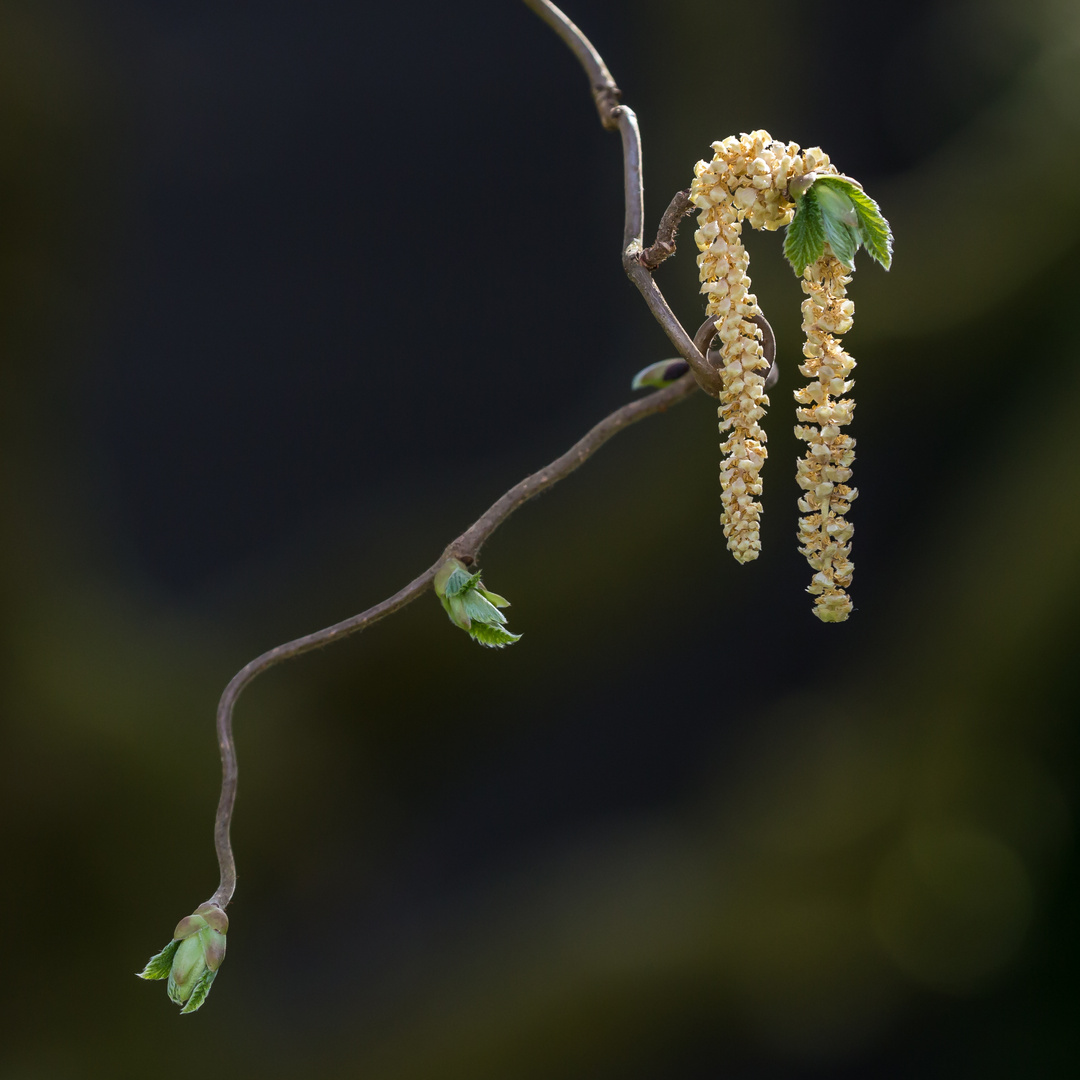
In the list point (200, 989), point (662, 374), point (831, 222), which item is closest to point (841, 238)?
point (831, 222)

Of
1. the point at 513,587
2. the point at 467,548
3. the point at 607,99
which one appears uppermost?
the point at 607,99

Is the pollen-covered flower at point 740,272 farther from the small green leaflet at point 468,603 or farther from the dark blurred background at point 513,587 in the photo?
the dark blurred background at point 513,587

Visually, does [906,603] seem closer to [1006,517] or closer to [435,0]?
[1006,517]

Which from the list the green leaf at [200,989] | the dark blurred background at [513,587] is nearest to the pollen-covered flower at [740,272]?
the green leaf at [200,989]

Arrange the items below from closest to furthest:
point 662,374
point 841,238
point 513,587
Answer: point 841,238 < point 662,374 < point 513,587

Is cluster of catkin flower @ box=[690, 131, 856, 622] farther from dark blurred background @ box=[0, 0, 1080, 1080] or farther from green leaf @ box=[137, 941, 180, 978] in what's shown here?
dark blurred background @ box=[0, 0, 1080, 1080]

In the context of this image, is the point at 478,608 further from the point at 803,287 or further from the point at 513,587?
the point at 513,587

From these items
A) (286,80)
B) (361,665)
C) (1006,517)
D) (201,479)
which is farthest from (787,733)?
(286,80)
